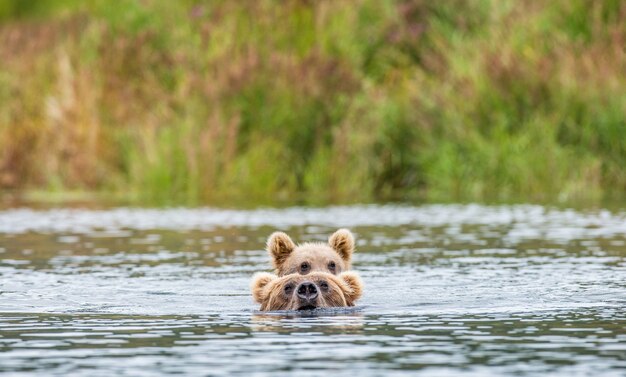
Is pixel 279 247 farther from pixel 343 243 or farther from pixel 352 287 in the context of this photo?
pixel 352 287

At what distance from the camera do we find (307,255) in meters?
12.6

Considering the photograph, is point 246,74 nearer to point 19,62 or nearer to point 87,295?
point 19,62

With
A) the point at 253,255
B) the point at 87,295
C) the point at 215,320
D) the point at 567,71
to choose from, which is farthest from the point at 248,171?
the point at 215,320

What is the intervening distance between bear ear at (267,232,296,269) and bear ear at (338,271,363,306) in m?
1.16

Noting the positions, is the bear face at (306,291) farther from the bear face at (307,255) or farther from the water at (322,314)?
the bear face at (307,255)

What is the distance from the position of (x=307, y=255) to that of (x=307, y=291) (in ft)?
6.33

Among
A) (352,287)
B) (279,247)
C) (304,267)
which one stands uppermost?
(279,247)

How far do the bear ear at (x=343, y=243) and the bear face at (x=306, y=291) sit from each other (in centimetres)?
134

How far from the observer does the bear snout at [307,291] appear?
10672 millimetres

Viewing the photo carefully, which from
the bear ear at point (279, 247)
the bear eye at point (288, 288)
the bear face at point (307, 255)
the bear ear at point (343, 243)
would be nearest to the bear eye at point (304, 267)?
the bear face at point (307, 255)

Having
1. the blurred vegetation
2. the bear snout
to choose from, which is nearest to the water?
the bear snout

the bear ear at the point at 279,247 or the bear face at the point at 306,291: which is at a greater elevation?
the bear ear at the point at 279,247

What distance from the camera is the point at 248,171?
2470 cm

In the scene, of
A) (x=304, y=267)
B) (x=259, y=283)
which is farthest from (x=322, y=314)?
(x=304, y=267)
